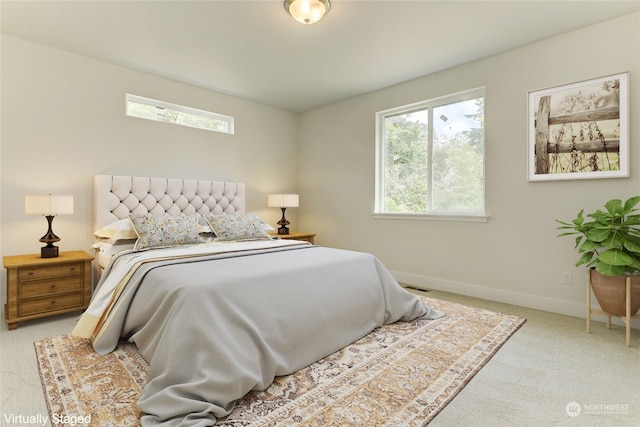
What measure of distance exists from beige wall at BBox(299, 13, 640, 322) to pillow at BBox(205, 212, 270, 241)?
1662mm

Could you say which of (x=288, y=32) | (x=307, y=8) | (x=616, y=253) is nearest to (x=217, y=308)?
(x=307, y=8)

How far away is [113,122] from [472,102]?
4.06m

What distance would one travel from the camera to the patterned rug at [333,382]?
156cm

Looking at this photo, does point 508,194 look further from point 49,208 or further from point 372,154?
point 49,208

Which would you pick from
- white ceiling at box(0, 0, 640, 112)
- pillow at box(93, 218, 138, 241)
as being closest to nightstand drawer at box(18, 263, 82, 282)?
pillow at box(93, 218, 138, 241)

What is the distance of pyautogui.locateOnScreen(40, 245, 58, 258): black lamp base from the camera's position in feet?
9.66

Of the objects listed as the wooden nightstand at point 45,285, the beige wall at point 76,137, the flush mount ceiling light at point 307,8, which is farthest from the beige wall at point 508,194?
the wooden nightstand at point 45,285

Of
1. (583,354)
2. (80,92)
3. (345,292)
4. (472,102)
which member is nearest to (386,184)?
(472,102)

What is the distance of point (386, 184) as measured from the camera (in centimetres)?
454

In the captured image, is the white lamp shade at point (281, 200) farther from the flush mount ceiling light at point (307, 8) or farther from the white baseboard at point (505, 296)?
the flush mount ceiling light at point (307, 8)

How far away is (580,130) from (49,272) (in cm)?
487

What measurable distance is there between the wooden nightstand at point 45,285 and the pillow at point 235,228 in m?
1.18

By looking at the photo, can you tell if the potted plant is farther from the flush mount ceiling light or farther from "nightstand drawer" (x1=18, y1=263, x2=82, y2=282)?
"nightstand drawer" (x1=18, y1=263, x2=82, y2=282)

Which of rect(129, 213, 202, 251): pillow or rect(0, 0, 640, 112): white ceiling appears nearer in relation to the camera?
rect(0, 0, 640, 112): white ceiling
